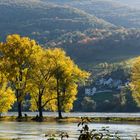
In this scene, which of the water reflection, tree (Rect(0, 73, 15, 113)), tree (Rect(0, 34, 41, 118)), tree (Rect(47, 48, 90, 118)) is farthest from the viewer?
tree (Rect(0, 73, 15, 113))

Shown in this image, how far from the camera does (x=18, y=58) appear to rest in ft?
375

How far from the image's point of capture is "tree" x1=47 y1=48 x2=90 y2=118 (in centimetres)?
11300

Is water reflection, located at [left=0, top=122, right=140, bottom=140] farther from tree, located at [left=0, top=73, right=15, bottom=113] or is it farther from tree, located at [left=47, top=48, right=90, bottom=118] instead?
tree, located at [left=0, top=73, right=15, bottom=113]

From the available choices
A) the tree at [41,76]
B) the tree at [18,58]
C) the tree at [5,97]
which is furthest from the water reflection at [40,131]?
the tree at [5,97]

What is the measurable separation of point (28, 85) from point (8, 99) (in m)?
15.1

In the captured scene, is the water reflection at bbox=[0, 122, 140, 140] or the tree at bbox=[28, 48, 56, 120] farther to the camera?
the tree at bbox=[28, 48, 56, 120]

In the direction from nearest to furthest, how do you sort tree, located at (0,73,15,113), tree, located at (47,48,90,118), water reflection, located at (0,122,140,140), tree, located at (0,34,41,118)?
1. water reflection, located at (0,122,140,140)
2. tree, located at (47,48,90,118)
3. tree, located at (0,34,41,118)
4. tree, located at (0,73,15,113)

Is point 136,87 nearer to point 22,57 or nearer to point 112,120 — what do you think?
point 112,120

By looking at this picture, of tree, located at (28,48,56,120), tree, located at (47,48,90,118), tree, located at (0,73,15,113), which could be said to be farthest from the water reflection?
tree, located at (0,73,15,113)

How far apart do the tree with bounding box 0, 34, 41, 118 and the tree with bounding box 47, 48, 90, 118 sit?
461cm

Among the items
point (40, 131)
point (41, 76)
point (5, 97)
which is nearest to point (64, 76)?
point (41, 76)

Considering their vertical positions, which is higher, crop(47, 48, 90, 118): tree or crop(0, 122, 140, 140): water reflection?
crop(47, 48, 90, 118): tree

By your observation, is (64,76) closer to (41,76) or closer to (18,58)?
(41,76)

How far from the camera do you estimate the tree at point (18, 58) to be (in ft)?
371
